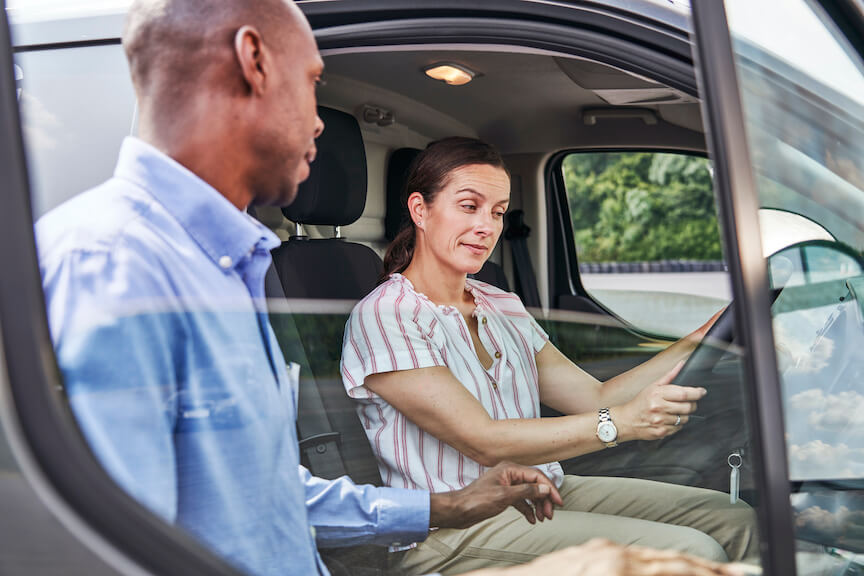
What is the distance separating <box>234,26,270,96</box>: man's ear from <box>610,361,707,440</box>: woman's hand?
0.93 meters

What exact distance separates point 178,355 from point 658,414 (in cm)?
97

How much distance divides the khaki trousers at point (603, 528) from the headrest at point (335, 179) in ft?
2.32

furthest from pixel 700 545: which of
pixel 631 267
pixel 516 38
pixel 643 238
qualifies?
pixel 643 238

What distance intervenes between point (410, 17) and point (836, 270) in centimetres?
80

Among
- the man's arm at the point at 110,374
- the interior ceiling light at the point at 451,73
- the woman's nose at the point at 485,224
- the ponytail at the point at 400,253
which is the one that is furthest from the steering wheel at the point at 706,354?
the man's arm at the point at 110,374

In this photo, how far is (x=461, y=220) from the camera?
1.76 m

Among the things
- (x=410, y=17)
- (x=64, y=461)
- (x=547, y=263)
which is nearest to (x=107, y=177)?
(x=64, y=461)

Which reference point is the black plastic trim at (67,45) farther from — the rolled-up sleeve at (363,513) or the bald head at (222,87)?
the rolled-up sleeve at (363,513)

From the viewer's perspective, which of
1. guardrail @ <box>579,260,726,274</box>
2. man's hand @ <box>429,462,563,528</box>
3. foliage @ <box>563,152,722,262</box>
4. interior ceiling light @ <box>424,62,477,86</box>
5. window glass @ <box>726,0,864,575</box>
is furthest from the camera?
guardrail @ <box>579,260,726,274</box>

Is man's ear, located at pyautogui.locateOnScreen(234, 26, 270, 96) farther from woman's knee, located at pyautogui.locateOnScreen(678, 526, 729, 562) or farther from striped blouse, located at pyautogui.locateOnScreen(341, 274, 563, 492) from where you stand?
woman's knee, located at pyautogui.locateOnScreen(678, 526, 729, 562)

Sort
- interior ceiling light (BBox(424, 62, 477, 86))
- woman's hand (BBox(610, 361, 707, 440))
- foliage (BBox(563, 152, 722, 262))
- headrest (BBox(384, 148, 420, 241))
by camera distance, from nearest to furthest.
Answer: woman's hand (BBox(610, 361, 707, 440)), interior ceiling light (BBox(424, 62, 477, 86)), headrest (BBox(384, 148, 420, 241)), foliage (BBox(563, 152, 722, 262))

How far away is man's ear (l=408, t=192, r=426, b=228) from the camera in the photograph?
1780 mm

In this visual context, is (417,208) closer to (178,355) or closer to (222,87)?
(222,87)

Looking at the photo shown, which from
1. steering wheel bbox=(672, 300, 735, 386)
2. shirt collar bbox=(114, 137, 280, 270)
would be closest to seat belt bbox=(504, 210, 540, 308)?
steering wheel bbox=(672, 300, 735, 386)
